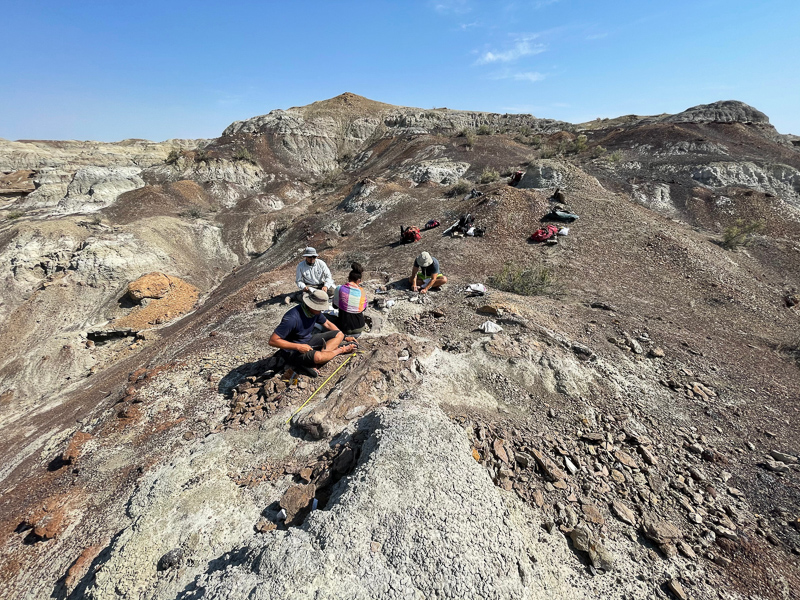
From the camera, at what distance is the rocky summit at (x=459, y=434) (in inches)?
111

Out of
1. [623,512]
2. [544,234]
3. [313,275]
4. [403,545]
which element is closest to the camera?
[403,545]

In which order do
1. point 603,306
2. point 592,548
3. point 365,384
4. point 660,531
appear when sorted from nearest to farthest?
point 592,548
point 660,531
point 365,384
point 603,306

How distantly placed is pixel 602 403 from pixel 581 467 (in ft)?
4.52

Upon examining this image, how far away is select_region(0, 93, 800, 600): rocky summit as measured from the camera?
111 inches

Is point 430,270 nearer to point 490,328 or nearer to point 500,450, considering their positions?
point 490,328

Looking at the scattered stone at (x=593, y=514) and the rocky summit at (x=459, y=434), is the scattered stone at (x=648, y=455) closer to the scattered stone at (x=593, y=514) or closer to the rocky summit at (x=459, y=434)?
the rocky summit at (x=459, y=434)

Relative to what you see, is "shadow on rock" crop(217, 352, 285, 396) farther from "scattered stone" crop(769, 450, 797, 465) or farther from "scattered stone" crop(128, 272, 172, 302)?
"scattered stone" crop(128, 272, 172, 302)

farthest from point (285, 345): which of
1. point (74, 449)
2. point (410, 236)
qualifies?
point (410, 236)

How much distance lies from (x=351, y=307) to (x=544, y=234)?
8621 mm

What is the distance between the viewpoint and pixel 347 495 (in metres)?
2.90

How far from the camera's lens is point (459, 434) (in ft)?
12.2

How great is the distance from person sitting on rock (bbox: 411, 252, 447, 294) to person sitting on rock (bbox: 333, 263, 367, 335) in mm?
2484

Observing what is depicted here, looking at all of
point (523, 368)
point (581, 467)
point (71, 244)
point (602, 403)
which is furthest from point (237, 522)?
point (71, 244)

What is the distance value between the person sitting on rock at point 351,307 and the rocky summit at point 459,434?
0.57m
